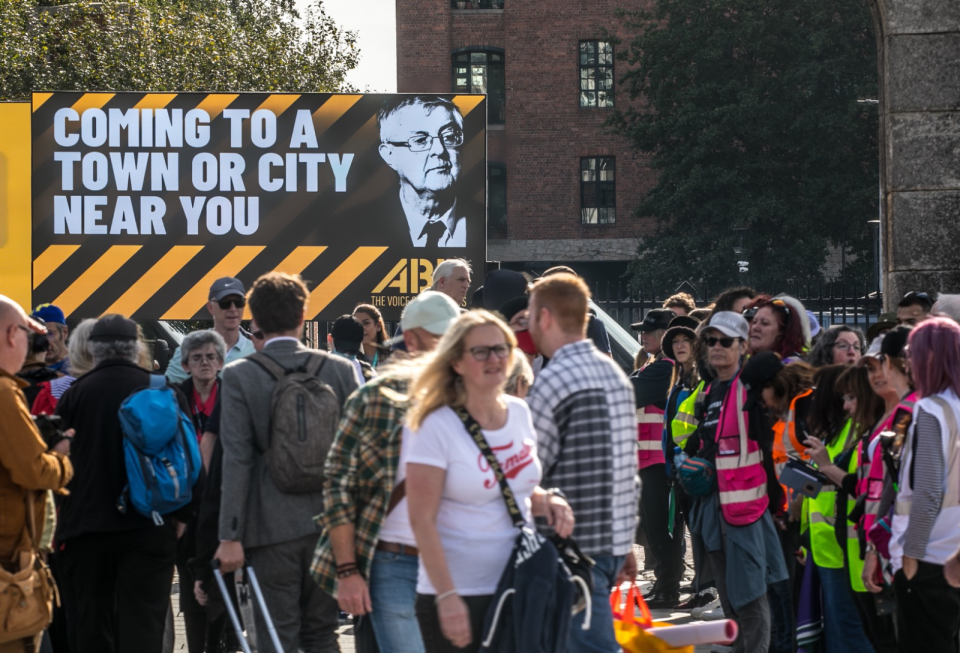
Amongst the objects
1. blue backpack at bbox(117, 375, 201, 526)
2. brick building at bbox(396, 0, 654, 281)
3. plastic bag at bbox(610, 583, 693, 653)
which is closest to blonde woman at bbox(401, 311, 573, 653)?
plastic bag at bbox(610, 583, 693, 653)

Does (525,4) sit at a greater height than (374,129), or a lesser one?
greater

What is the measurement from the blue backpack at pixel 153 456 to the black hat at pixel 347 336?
7.82ft

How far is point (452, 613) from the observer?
388 centimetres

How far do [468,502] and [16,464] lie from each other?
72.4 inches

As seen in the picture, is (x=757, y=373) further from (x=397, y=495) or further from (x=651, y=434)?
(x=397, y=495)

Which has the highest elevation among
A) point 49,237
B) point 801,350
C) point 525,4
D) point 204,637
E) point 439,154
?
point 525,4

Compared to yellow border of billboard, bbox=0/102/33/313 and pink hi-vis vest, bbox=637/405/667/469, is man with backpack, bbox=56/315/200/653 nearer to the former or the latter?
pink hi-vis vest, bbox=637/405/667/469

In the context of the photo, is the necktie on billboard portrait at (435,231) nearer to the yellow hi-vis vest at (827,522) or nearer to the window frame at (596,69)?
the yellow hi-vis vest at (827,522)

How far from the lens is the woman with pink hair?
15.7ft

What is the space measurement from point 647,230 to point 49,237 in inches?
1265

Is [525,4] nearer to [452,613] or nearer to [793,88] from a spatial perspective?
[793,88]

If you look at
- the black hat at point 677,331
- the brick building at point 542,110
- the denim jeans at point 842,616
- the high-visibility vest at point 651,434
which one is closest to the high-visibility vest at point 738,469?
the denim jeans at point 842,616

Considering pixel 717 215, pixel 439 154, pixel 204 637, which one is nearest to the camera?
pixel 204 637

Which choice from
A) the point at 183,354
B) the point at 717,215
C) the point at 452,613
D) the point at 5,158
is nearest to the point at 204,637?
the point at 183,354
